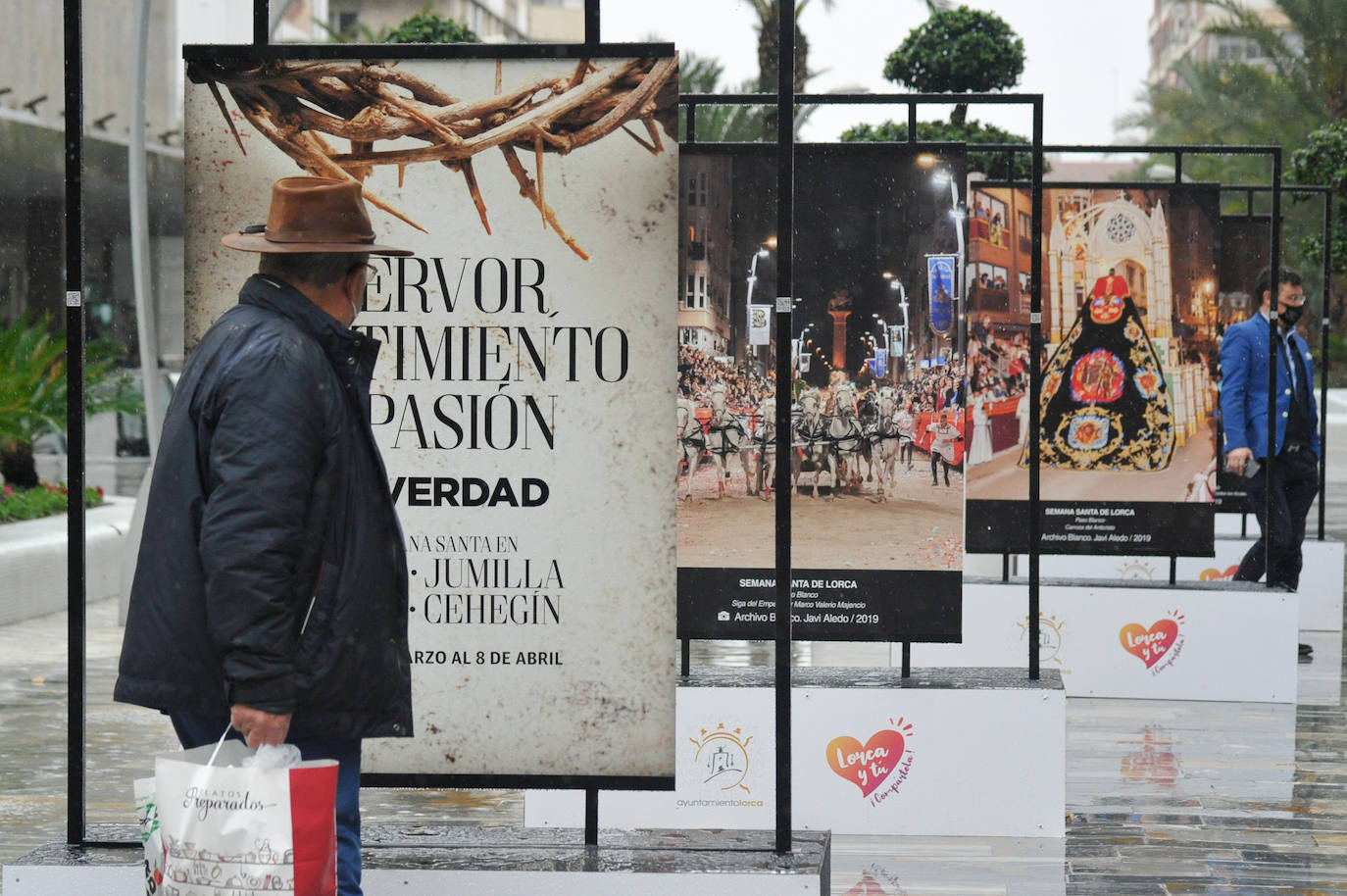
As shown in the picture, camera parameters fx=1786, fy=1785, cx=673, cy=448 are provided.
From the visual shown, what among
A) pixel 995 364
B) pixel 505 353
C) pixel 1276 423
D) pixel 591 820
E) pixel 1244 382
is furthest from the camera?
pixel 1276 423

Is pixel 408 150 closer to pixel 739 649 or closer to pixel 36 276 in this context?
pixel 739 649

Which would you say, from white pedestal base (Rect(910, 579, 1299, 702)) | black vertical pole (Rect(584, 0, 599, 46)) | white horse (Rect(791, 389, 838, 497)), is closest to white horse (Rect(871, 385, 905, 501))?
white horse (Rect(791, 389, 838, 497))

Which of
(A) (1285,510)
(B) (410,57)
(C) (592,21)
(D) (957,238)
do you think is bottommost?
(A) (1285,510)

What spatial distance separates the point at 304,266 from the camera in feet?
10.9

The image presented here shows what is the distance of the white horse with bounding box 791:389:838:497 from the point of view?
6.06 m

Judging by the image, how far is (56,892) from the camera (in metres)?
3.96

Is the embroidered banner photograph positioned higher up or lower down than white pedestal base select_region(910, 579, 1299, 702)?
higher up

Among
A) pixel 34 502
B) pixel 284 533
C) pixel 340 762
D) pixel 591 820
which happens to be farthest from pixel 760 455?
pixel 34 502

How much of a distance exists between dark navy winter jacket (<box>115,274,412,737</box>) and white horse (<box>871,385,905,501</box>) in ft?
9.79

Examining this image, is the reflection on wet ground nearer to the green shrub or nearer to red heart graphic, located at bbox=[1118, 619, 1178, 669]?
red heart graphic, located at bbox=[1118, 619, 1178, 669]

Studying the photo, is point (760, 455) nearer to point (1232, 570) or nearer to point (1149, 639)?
point (1149, 639)

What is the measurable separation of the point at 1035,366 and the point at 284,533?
3680mm

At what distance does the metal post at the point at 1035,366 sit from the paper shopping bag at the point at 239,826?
343 centimetres

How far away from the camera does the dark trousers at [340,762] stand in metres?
3.27
